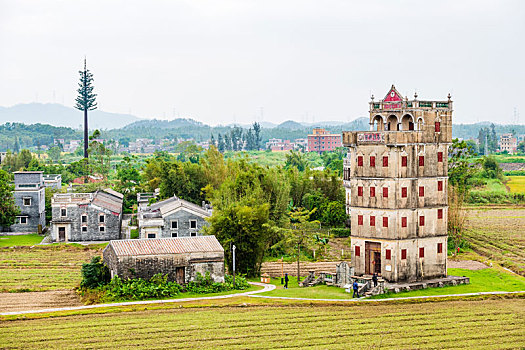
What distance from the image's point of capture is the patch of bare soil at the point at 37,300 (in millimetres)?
39250

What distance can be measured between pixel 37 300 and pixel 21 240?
30427 millimetres

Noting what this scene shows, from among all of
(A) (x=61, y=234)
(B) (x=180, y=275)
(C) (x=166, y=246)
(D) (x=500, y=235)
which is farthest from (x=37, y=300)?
(D) (x=500, y=235)

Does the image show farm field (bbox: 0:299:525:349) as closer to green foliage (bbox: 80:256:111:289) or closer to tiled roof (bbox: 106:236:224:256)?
tiled roof (bbox: 106:236:224:256)

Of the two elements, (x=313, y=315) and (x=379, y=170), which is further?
(x=379, y=170)

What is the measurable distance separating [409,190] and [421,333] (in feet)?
39.0

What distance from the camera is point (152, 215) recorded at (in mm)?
63156

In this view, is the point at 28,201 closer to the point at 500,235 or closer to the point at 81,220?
the point at 81,220

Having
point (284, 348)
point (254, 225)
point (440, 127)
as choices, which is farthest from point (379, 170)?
point (284, 348)

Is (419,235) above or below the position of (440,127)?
below

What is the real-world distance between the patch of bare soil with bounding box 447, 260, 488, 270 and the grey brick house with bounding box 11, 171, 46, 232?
1705 inches

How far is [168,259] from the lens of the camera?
42.2 m

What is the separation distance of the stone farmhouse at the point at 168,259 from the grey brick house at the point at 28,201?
3287 centimetres

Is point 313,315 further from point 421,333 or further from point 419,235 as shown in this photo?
point 419,235

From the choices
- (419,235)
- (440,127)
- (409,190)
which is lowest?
(419,235)
